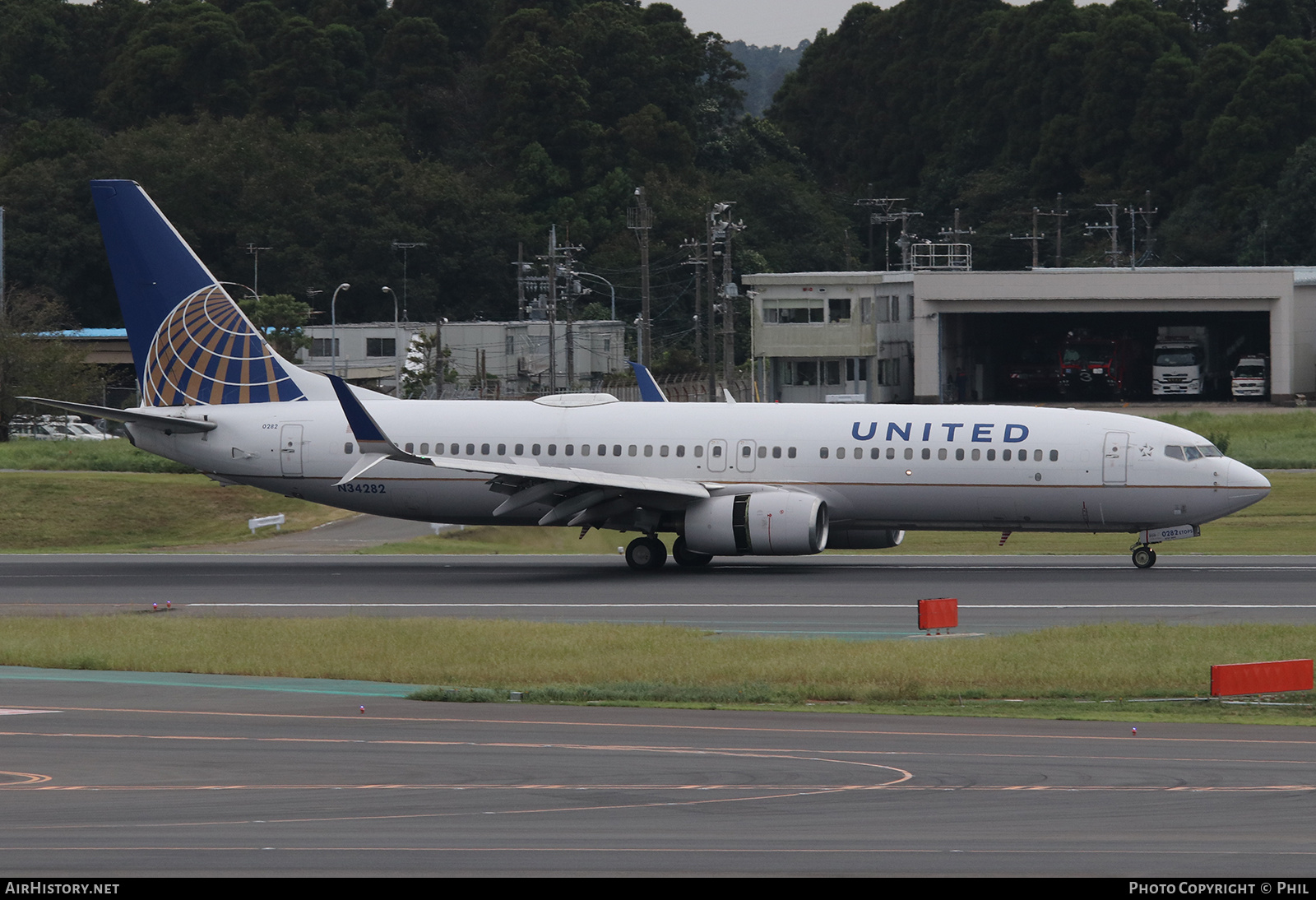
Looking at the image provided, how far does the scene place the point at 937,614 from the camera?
1081 inches

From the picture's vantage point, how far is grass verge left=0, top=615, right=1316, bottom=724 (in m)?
21.6

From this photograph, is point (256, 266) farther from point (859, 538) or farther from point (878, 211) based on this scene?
point (859, 538)

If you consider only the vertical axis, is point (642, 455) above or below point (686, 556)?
above

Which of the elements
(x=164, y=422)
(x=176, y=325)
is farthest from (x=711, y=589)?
(x=176, y=325)

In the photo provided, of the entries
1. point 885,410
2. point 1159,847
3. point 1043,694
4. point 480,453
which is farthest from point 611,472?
point 1159,847

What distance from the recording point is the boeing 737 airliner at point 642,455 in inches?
1417

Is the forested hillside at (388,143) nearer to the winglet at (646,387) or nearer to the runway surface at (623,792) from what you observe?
the winglet at (646,387)

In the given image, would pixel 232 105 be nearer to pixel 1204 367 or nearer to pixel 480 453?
pixel 1204 367

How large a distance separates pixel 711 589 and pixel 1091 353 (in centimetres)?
7028

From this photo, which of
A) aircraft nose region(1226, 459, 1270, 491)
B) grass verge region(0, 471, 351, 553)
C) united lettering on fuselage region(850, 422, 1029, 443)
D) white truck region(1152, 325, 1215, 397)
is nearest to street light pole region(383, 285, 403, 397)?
grass verge region(0, 471, 351, 553)

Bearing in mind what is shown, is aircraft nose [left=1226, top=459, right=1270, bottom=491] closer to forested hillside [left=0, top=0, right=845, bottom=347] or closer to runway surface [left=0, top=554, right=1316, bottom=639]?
runway surface [left=0, top=554, right=1316, bottom=639]

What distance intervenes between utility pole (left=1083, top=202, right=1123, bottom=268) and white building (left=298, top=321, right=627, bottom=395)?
114 feet

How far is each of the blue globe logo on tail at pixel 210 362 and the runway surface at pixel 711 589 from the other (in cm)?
405

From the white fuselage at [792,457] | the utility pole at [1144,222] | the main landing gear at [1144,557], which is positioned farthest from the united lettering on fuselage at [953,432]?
the utility pole at [1144,222]
